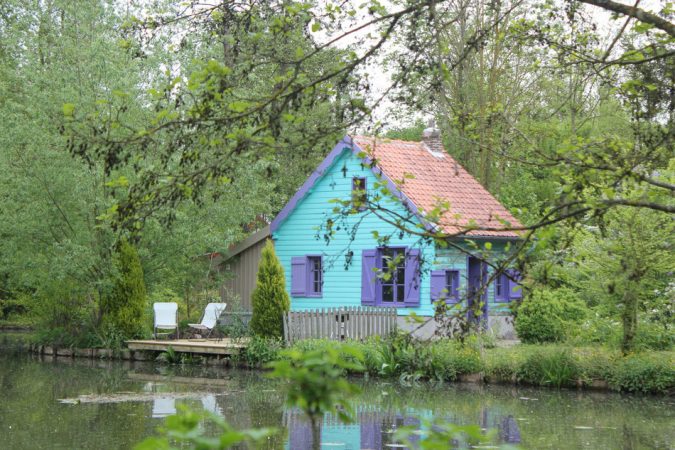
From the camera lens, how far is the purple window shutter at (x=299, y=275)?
88.9ft

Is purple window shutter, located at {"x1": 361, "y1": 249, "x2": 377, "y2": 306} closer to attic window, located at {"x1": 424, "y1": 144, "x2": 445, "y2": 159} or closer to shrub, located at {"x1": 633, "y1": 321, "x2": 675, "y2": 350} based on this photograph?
attic window, located at {"x1": 424, "y1": 144, "x2": 445, "y2": 159}

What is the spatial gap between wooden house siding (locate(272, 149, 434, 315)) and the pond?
6.19 m

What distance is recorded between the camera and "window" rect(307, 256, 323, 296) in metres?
27.1

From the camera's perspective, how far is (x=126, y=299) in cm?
2522

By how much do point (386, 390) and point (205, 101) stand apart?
38.3 feet

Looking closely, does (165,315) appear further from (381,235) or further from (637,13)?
(637,13)

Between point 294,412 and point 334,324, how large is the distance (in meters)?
7.03

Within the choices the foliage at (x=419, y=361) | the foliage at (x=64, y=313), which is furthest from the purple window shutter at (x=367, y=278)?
the foliage at (x=64, y=313)

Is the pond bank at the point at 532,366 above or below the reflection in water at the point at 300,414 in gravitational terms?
above

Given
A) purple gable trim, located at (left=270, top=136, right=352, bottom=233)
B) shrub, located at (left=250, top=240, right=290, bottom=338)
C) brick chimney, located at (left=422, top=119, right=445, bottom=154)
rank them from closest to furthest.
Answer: shrub, located at (left=250, top=240, right=290, bottom=338) → purple gable trim, located at (left=270, top=136, right=352, bottom=233) → brick chimney, located at (left=422, top=119, right=445, bottom=154)

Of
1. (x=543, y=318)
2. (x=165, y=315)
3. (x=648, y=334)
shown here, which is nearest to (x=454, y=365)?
(x=648, y=334)

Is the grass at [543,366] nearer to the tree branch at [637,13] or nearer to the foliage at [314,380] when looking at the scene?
the tree branch at [637,13]

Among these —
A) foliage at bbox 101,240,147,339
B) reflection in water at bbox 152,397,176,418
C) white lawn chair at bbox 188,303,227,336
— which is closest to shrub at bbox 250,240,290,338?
white lawn chair at bbox 188,303,227,336

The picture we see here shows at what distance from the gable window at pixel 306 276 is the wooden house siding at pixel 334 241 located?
167 mm
